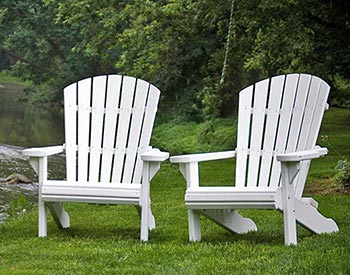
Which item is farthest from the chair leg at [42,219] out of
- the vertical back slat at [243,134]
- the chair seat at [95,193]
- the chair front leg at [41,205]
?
the vertical back slat at [243,134]

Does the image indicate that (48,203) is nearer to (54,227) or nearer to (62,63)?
(54,227)

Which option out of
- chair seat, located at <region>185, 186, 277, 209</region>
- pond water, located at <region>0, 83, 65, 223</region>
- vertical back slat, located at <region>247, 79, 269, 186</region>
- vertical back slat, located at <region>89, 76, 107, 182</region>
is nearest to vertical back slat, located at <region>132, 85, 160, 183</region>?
vertical back slat, located at <region>89, 76, 107, 182</region>

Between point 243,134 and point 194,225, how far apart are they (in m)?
0.89

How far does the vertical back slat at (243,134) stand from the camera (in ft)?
16.8

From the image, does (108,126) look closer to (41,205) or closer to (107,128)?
(107,128)

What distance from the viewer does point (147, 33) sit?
12.7 meters

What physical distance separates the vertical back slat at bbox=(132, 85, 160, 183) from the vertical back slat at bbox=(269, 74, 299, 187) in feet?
3.01

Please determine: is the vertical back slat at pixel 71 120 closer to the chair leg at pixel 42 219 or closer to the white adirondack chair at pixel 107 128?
the white adirondack chair at pixel 107 128

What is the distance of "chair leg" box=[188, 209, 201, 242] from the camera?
4.53 meters

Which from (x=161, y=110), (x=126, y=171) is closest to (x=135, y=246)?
(x=126, y=171)

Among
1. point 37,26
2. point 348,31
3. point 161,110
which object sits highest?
point 348,31

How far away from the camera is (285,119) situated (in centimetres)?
509

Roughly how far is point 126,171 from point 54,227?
0.67 m

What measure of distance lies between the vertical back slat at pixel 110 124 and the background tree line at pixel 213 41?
2.19 m
